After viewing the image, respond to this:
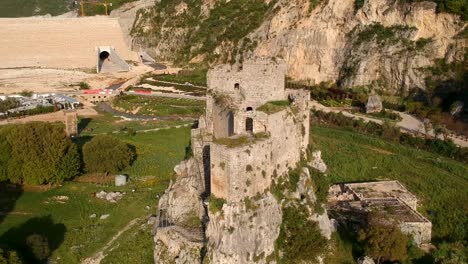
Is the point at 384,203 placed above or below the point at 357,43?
below

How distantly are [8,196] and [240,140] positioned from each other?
1977 centimetres

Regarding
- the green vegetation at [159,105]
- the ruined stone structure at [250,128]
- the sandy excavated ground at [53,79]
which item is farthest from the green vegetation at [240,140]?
the sandy excavated ground at [53,79]

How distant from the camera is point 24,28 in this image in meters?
88.7

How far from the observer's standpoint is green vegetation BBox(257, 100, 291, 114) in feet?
78.9

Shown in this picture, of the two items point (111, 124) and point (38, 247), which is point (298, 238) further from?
point (111, 124)

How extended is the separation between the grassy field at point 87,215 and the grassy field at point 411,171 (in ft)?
40.4

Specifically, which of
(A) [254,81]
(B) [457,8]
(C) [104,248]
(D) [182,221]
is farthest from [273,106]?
(B) [457,8]

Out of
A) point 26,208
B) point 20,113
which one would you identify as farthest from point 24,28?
point 26,208

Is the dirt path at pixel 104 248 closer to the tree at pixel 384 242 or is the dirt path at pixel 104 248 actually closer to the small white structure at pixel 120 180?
the small white structure at pixel 120 180

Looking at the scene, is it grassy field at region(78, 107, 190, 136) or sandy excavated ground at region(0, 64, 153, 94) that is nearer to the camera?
grassy field at region(78, 107, 190, 136)

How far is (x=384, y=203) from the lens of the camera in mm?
31562

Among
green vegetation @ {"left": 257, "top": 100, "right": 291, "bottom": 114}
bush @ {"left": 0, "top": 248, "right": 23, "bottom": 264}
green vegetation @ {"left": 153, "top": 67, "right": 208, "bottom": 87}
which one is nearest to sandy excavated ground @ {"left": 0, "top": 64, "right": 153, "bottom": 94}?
green vegetation @ {"left": 153, "top": 67, "right": 208, "bottom": 87}

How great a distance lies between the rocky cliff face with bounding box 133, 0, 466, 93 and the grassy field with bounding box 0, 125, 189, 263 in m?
29.9

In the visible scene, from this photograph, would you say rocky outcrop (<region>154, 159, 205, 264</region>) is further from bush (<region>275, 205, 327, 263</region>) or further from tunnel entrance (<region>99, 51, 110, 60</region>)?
tunnel entrance (<region>99, 51, 110, 60</region>)
